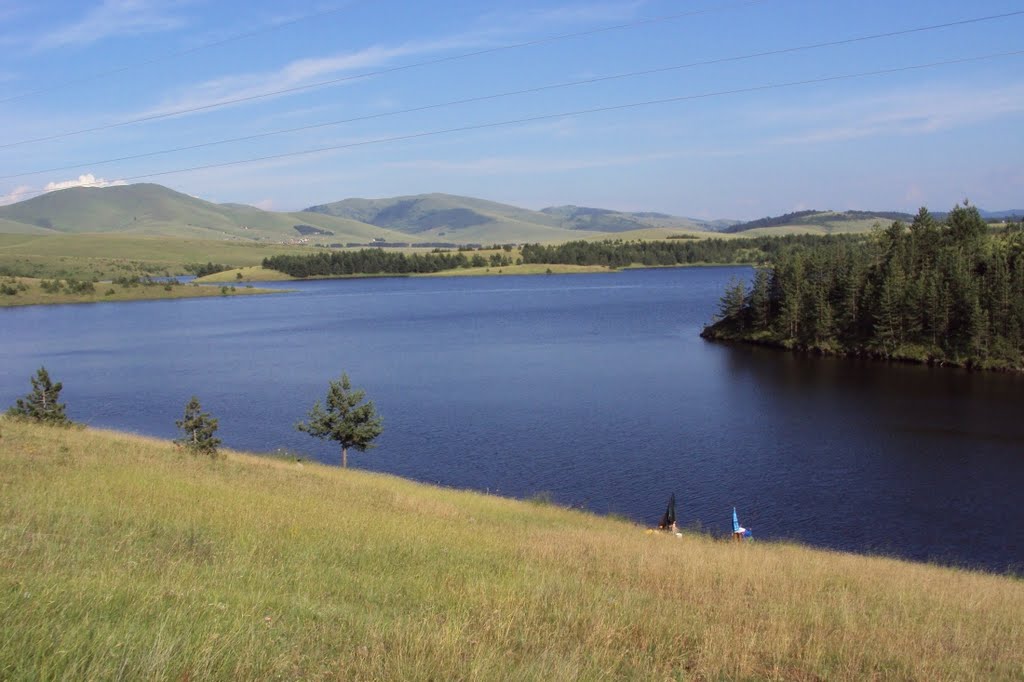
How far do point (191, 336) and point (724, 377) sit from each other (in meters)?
58.3

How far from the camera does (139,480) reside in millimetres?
14625

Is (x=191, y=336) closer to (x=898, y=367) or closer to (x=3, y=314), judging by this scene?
(x=3, y=314)

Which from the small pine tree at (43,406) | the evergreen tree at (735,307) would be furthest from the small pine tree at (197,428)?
the evergreen tree at (735,307)

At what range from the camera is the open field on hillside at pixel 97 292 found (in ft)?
456

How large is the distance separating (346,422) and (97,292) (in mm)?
137675

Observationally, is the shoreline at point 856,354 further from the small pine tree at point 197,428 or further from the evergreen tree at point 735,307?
the small pine tree at point 197,428

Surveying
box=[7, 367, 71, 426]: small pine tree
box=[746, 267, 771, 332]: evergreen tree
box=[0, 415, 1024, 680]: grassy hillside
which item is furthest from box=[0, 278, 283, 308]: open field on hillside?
box=[0, 415, 1024, 680]: grassy hillside

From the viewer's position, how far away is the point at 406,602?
7902 mm

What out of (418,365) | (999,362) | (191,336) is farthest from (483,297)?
(999,362)

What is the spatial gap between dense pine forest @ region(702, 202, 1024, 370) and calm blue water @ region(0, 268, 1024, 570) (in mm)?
4288

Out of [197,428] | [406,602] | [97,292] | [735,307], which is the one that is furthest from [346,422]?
[97,292]

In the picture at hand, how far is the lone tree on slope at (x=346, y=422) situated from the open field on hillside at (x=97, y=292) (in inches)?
4997

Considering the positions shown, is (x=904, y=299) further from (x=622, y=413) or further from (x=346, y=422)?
(x=346, y=422)

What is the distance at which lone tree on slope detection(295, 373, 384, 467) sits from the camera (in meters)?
32.7
